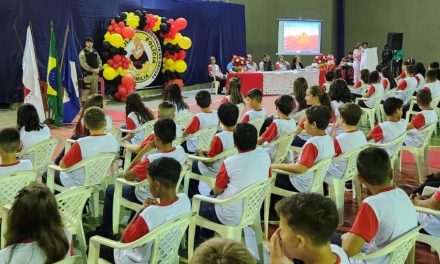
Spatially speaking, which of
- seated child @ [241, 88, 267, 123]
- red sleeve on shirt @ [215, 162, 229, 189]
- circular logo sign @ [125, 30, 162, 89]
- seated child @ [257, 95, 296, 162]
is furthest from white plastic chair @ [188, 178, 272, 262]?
circular logo sign @ [125, 30, 162, 89]

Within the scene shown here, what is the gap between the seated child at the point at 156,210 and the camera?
8.59 ft

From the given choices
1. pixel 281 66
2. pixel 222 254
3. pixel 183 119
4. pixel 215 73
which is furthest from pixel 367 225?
pixel 281 66

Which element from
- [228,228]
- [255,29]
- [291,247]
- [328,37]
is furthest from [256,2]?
[291,247]

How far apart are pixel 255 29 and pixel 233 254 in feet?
58.2

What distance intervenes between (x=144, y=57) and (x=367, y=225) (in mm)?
10803

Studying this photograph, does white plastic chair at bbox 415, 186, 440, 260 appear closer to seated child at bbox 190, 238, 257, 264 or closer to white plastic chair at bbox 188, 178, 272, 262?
white plastic chair at bbox 188, 178, 272, 262

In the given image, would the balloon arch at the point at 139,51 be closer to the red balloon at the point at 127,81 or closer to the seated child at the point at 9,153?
the red balloon at the point at 127,81

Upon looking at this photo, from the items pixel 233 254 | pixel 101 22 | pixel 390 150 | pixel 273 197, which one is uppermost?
pixel 101 22

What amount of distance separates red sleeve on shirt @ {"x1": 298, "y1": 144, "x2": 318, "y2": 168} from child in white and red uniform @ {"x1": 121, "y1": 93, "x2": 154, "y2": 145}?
79.2 inches

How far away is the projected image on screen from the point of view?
17.0 m

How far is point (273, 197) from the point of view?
4.68 m

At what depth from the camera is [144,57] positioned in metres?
12.8

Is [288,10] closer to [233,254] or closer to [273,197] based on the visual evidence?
[273,197]

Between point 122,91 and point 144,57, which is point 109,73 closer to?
point 122,91
